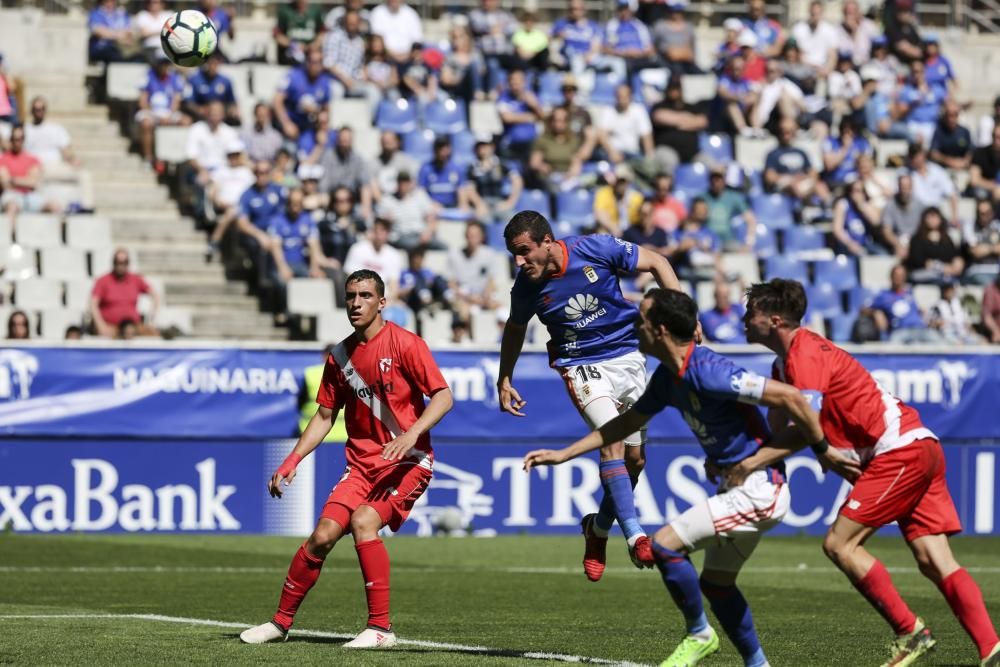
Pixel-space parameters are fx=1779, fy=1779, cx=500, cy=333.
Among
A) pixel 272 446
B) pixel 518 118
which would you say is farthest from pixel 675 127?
A: pixel 272 446

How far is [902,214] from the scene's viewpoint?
79.7 feet

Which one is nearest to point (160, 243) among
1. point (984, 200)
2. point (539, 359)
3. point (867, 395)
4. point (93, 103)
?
point (93, 103)

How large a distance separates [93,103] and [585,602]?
47.5 ft

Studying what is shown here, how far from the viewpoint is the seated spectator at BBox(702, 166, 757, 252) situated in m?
23.3

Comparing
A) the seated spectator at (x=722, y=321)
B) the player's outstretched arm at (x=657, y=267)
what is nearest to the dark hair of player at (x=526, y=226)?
the player's outstretched arm at (x=657, y=267)

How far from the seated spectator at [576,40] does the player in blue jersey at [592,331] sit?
15.4m

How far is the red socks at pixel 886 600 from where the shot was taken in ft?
27.6

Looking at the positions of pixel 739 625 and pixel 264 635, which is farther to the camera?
pixel 264 635

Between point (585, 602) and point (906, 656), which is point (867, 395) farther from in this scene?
point (585, 602)

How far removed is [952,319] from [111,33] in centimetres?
1160

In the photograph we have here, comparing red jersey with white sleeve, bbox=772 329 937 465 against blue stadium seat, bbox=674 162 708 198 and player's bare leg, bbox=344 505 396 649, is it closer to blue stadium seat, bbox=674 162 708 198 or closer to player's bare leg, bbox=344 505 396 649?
player's bare leg, bbox=344 505 396 649

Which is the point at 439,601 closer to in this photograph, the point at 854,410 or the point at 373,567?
the point at 373,567

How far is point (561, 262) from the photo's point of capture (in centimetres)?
1053

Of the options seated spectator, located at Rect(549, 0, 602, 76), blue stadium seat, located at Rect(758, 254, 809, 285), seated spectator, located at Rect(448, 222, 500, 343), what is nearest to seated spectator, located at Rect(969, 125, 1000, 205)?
blue stadium seat, located at Rect(758, 254, 809, 285)
